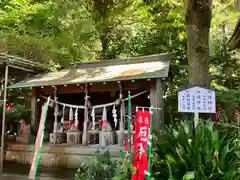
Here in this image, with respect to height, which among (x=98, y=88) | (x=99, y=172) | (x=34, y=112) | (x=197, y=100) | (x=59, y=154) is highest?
(x=98, y=88)

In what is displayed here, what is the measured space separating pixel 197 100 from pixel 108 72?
4352 millimetres

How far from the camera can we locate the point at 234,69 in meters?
13.3

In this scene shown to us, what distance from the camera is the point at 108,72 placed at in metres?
8.91

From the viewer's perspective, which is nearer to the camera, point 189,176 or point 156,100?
point 189,176

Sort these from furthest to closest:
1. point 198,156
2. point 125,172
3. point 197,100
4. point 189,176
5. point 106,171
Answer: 1. point 197,100
2. point 106,171
3. point 125,172
4. point 198,156
5. point 189,176

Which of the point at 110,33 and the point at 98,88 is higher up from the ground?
the point at 110,33

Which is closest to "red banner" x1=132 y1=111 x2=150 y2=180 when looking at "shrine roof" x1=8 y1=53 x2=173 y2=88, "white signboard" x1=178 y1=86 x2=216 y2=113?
"white signboard" x1=178 y1=86 x2=216 y2=113

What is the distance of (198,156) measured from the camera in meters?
4.42

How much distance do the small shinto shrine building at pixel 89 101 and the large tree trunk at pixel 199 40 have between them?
3.43 ft

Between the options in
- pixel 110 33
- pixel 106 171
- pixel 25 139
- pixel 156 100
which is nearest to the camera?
pixel 106 171

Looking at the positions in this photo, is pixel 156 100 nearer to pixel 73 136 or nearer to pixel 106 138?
pixel 106 138

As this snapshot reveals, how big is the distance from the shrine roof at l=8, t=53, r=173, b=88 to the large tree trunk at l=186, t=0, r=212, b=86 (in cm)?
102

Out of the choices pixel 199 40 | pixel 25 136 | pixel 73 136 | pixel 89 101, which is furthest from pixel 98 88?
pixel 199 40

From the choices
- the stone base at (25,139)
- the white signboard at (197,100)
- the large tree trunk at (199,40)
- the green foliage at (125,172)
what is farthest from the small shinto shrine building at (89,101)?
the green foliage at (125,172)
